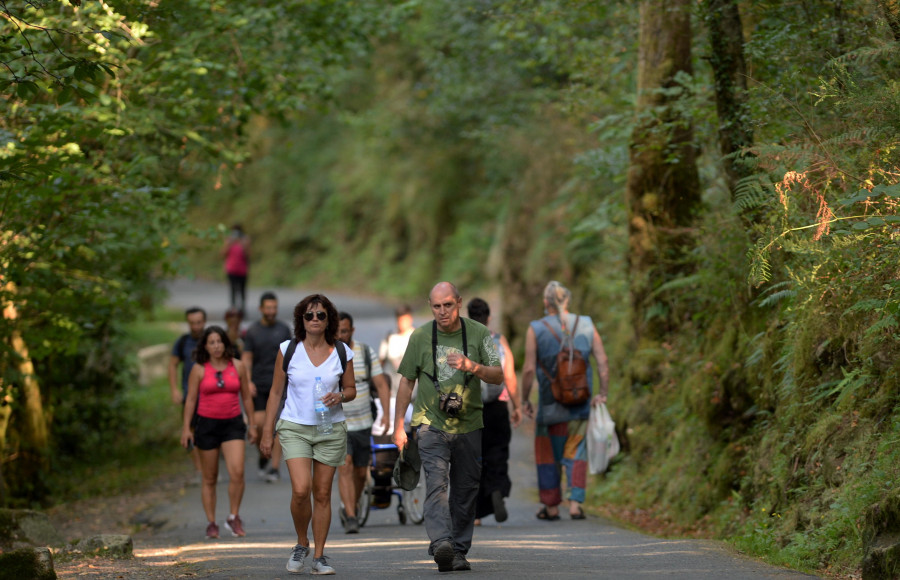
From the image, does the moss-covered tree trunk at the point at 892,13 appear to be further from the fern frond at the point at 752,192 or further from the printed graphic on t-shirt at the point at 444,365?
the printed graphic on t-shirt at the point at 444,365

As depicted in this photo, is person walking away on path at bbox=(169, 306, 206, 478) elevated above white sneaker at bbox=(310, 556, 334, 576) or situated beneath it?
elevated above

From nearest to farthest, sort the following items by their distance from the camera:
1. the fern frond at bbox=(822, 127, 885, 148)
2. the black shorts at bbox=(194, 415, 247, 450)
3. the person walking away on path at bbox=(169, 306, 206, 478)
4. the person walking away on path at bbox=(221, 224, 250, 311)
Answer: the fern frond at bbox=(822, 127, 885, 148)
the black shorts at bbox=(194, 415, 247, 450)
the person walking away on path at bbox=(169, 306, 206, 478)
the person walking away on path at bbox=(221, 224, 250, 311)

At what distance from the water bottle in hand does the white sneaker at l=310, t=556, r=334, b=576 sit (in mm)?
885

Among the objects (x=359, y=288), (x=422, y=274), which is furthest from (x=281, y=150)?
(x=422, y=274)

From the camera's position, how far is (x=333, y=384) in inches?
308

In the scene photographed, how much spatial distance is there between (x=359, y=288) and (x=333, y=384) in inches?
1276

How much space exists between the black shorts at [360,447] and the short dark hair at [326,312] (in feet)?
8.73

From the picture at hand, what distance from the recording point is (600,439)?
35.8 feet

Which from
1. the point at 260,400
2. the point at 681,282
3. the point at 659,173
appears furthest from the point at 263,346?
the point at 659,173

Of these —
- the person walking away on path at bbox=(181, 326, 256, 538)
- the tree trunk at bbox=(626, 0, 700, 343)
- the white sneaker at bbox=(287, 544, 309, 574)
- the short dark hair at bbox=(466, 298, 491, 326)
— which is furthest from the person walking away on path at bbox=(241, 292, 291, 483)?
the white sneaker at bbox=(287, 544, 309, 574)

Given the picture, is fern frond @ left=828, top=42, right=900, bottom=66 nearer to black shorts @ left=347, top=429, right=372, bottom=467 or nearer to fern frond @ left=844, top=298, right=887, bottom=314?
fern frond @ left=844, top=298, right=887, bottom=314

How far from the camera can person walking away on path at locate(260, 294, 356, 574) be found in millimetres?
7699

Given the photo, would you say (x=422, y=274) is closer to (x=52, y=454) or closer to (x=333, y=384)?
(x=52, y=454)

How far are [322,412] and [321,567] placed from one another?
3.49ft
